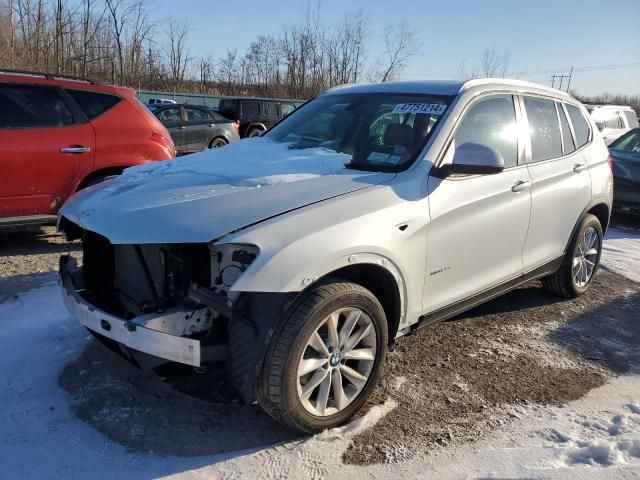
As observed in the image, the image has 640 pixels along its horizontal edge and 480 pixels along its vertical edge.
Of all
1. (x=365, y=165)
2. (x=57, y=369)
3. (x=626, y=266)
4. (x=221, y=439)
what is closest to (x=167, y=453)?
(x=221, y=439)

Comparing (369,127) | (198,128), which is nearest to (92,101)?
(369,127)

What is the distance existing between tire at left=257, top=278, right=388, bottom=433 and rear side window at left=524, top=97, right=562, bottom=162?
2.14 metres

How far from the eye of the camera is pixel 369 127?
3877 millimetres

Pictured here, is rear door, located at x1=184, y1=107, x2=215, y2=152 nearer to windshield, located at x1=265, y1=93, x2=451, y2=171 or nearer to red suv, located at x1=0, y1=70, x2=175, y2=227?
red suv, located at x1=0, y1=70, x2=175, y2=227

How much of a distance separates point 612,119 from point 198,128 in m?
12.5

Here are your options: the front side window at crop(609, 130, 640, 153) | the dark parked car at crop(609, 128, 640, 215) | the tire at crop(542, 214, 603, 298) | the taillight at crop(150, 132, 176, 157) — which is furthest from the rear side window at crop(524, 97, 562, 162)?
the front side window at crop(609, 130, 640, 153)

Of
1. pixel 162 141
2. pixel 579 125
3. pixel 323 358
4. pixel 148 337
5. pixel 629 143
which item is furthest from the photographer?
pixel 629 143

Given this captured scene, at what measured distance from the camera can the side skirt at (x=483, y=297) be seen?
350 centimetres

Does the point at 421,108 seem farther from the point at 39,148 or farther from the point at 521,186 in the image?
the point at 39,148

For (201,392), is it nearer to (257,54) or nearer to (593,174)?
(593,174)

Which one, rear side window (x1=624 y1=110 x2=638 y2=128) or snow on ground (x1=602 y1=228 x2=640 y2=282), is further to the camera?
rear side window (x1=624 y1=110 x2=638 y2=128)

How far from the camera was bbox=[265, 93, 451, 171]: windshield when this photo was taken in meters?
3.51

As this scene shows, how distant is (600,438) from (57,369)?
3.17 meters

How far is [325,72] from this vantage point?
41875 millimetres
